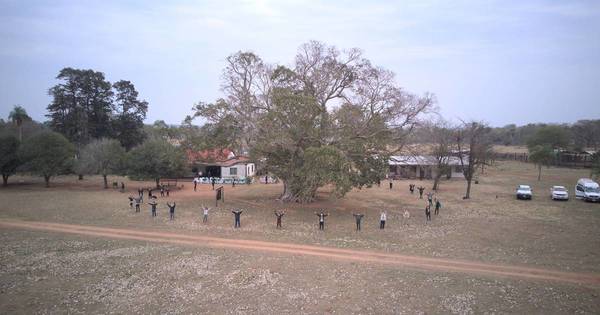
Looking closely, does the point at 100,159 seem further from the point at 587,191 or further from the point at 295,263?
the point at 587,191

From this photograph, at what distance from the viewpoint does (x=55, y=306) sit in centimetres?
1156

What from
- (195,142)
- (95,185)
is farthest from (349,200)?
(95,185)

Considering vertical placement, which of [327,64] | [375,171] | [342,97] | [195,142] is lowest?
[375,171]

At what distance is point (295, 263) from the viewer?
49.4ft

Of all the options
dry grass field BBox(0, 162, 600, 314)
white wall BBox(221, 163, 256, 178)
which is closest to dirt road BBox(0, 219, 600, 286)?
dry grass field BBox(0, 162, 600, 314)

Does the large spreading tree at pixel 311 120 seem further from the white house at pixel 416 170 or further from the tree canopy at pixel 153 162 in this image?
the white house at pixel 416 170

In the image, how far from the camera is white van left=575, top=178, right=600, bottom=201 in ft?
96.3

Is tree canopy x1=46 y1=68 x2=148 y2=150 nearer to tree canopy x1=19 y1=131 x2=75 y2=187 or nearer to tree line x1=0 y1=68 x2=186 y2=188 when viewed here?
tree line x1=0 y1=68 x2=186 y2=188

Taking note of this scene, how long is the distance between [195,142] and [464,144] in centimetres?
2938

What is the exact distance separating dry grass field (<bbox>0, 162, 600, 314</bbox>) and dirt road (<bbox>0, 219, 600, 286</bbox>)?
0.45 meters

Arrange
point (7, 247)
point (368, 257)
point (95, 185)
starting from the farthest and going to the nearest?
point (95, 185)
point (7, 247)
point (368, 257)

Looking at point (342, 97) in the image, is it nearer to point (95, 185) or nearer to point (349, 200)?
point (349, 200)

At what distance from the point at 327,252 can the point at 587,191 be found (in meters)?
25.7

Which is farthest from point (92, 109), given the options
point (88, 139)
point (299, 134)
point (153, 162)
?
point (299, 134)
